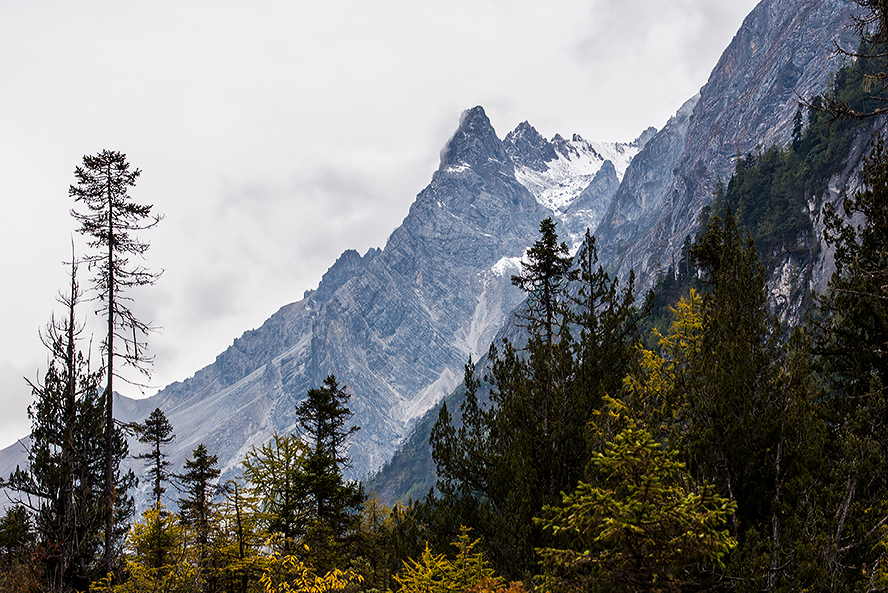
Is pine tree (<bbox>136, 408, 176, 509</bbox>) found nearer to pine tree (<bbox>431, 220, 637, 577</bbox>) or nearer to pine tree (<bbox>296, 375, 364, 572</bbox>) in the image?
pine tree (<bbox>296, 375, 364, 572</bbox>)

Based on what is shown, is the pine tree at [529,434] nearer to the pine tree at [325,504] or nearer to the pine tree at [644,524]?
the pine tree at [325,504]

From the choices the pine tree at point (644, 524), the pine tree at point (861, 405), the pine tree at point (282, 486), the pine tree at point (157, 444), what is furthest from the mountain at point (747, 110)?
the pine tree at point (644, 524)

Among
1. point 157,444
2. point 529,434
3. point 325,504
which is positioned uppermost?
point 157,444

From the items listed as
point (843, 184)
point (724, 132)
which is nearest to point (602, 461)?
point (843, 184)

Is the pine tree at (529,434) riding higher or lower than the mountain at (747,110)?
lower

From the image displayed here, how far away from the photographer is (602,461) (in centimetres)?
632

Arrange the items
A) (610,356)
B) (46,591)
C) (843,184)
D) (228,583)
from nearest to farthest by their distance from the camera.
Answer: (46,591) → (228,583) → (610,356) → (843,184)

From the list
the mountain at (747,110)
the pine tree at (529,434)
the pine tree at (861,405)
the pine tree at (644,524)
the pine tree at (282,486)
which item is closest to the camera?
the pine tree at (644,524)

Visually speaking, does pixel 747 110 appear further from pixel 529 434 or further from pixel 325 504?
pixel 325 504

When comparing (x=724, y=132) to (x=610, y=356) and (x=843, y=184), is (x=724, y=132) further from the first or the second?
(x=610, y=356)

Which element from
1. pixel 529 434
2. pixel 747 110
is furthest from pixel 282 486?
pixel 747 110

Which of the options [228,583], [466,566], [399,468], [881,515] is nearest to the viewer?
[881,515]

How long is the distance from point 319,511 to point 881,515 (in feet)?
43.3

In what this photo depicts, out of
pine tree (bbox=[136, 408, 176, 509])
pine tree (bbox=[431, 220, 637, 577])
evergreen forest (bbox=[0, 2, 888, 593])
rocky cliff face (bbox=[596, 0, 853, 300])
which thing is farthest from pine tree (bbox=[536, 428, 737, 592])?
rocky cliff face (bbox=[596, 0, 853, 300])
